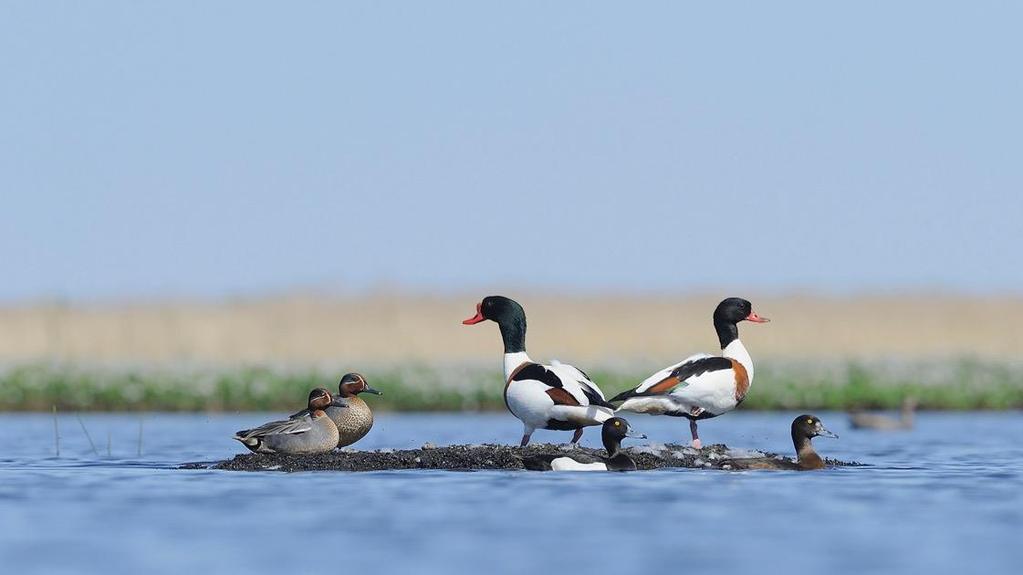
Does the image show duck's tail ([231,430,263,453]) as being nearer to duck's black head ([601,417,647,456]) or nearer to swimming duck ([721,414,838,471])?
duck's black head ([601,417,647,456])

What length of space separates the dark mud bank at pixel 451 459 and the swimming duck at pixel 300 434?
92mm

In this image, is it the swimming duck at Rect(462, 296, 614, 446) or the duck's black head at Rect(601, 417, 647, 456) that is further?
the swimming duck at Rect(462, 296, 614, 446)

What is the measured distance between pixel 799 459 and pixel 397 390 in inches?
646

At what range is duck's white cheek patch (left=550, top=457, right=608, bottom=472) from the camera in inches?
691

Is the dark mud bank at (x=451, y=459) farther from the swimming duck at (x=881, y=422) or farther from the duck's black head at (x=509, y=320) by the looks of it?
the swimming duck at (x=881, y=422)

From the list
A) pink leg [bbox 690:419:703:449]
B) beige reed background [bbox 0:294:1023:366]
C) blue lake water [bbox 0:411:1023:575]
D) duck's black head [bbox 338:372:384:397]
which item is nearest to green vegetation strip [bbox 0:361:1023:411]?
beige reed background [bbox 0:294:1023:366]

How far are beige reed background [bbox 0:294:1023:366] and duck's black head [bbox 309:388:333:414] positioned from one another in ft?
64.4

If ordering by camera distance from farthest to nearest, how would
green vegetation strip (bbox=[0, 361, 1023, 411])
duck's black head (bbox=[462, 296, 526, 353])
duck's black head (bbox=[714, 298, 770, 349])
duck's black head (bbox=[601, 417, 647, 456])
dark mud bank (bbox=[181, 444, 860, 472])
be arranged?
green vegetation strip (bbox=[0, 361, 1023, 411]) → duck's black head (bbox=[714, 298, 770, 349]) → duck's black head (bbox=[462, 296, 526, 353]) → dark mud bank (bbox=[181, 444, 860, 472]) → duck's black head (bbox=[601, 417, 647, 456])

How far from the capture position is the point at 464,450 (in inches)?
720

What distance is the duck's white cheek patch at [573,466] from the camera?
17.6 m

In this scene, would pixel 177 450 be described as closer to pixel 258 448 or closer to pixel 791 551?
pixel 258 448

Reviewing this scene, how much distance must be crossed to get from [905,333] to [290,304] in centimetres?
1544

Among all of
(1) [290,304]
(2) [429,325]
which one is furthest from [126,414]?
(1) [290,304]

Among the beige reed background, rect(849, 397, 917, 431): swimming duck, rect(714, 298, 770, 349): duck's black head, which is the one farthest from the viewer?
the beige reed background
